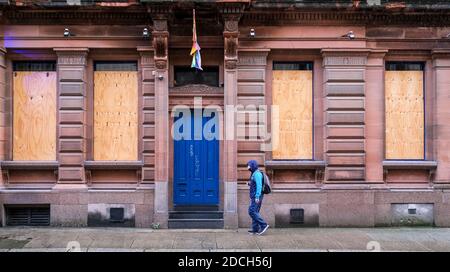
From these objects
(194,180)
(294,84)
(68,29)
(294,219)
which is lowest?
(294,219)

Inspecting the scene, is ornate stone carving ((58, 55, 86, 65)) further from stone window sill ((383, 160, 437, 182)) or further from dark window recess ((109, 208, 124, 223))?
stone window sill ((383, 160, 437, 182))

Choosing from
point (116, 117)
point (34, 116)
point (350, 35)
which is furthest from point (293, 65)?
point (34, 116)

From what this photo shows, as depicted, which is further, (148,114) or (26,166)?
(148,114)

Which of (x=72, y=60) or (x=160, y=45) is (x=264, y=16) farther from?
(x=72, y=60)

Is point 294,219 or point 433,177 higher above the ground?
point 433,177

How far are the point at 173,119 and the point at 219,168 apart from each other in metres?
2.04

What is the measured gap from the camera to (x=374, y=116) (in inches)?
586

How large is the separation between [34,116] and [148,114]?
3.48m

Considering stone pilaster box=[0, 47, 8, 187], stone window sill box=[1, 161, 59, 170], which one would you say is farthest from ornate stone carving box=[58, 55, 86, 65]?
stone window sill box=[1, 161, 59, 170]

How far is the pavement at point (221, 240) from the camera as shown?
11.9 meters

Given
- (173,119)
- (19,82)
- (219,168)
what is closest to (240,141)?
(219,168)

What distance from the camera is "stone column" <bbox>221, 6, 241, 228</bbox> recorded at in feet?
46.4

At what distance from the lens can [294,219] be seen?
574 inches

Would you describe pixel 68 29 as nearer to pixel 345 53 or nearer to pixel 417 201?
pixel 345 53
